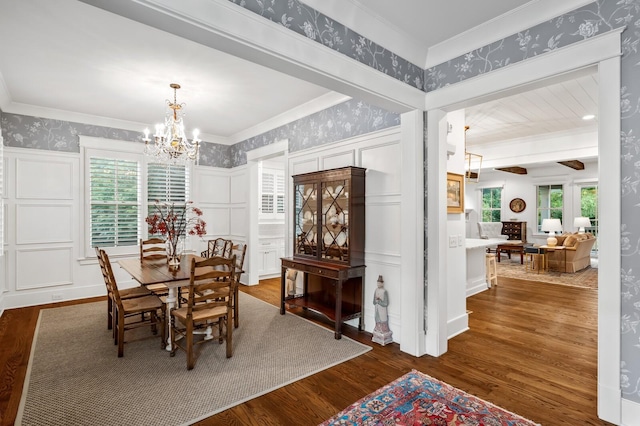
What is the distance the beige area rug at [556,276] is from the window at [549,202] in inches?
106

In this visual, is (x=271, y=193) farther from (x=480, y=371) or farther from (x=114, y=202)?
(x=480, y=371)

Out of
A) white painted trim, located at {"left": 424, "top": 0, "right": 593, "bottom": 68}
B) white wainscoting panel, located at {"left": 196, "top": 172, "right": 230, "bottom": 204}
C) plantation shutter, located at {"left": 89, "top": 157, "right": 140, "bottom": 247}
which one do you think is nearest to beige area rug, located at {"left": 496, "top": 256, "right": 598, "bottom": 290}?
white painted trim, located at {"left": 424, "top": 0, "right": 593, "bottom": 68}

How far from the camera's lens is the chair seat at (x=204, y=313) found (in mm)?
2955

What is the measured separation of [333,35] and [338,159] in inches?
75.4

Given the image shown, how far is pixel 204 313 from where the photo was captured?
304 cm

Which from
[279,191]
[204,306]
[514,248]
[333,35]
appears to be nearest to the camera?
[333,35]

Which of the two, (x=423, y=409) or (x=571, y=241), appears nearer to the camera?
(x=423, y=409)

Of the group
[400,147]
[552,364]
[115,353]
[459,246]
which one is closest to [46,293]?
[115,353]

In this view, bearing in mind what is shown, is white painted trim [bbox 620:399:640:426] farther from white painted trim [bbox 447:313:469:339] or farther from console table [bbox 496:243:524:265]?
console table [bbox 496:243:524:265]

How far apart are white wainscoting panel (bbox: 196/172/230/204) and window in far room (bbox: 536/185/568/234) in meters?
9.98

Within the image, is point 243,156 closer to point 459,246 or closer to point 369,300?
point 369,300

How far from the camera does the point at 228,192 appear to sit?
267 inches

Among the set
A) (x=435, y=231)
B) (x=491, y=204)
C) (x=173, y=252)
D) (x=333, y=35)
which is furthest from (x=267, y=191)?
(x=491, y=204)

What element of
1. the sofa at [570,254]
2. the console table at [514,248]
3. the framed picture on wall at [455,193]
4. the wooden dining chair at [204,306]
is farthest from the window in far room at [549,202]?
the wooden dining chair at [204,306]
